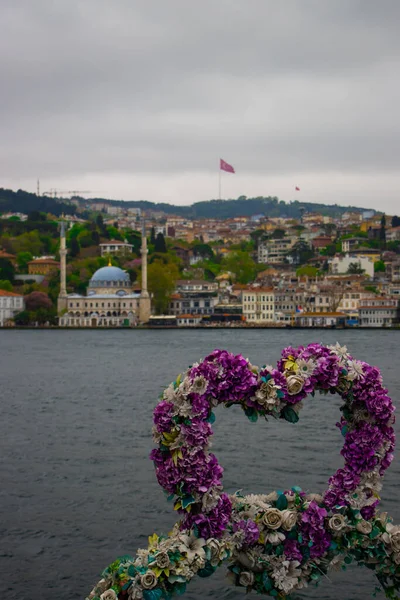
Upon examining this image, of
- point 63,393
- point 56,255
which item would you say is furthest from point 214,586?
point 56,255

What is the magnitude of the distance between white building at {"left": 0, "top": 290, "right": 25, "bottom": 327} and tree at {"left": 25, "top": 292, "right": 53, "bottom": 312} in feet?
3.23

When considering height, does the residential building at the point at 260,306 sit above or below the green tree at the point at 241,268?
below

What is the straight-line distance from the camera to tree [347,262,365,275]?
3954 inches

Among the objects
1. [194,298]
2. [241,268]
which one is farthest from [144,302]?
[241,268]

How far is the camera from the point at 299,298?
8794 cm

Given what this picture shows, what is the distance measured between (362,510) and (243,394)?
42.2 inches

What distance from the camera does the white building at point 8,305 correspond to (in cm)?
8850

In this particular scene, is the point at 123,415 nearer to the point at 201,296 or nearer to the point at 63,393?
the point at 63,393

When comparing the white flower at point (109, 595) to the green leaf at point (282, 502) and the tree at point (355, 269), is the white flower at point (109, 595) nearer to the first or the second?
the green leaf at point (282, 502)

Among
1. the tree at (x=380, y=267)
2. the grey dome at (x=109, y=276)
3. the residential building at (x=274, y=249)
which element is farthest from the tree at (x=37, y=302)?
the residential building at (x=274, y=249)

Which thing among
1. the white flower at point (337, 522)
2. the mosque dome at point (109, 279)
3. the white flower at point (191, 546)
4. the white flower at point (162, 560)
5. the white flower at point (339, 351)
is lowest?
the mosque dome at point (109, 279)

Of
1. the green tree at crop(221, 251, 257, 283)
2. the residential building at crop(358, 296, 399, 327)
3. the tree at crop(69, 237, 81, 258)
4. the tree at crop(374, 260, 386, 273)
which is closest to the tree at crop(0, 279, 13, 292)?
the tree at crop(69, 237, 81, 258)

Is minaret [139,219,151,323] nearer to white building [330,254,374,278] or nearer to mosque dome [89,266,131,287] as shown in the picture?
mosque dome [89,266,131,287]

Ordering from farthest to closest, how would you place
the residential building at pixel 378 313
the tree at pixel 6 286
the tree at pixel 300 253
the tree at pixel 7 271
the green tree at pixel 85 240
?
the tree at pixel 300 253
the green tree at pixel 85 240
the tree at pixel 7 271
the tree at pixel 6 286
the residential building at pixel 378 313
